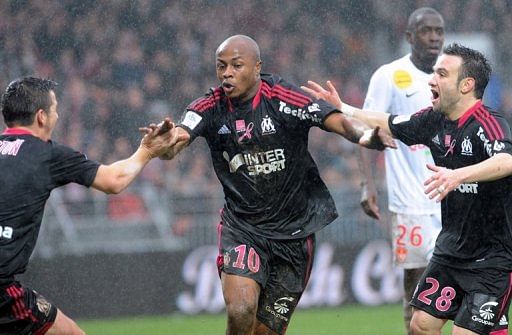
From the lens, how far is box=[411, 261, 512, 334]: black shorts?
21.5 ft

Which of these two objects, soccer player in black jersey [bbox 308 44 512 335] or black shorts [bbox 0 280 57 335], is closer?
black shorts [bbox 0 280 57 335]

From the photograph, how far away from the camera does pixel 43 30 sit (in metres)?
14.2

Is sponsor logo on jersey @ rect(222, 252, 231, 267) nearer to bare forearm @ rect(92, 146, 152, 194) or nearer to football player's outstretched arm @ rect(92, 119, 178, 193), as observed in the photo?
football player's outstretched arm @ rect(92, 119, 178, 193)

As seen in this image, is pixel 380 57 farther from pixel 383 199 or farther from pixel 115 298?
pixel 115 298

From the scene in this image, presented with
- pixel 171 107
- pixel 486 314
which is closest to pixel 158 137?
pixel 486 314

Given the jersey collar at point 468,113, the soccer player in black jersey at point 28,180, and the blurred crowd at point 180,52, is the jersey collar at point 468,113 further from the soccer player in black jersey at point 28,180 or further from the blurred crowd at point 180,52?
the blurred crowd at point 180,52

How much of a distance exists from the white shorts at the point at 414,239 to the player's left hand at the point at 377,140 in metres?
2.19

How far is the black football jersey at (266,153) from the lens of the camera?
7242 mm

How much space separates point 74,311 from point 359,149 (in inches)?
192

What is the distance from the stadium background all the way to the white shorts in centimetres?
423

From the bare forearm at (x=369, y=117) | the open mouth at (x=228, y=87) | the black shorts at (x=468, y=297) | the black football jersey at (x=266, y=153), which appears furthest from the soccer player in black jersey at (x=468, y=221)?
the open mouth at (x=228, y=87)

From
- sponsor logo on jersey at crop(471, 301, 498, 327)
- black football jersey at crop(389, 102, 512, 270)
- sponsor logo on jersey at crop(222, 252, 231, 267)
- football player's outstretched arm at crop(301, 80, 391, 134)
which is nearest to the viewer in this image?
sponsor logo on jersey at crop(471, 301, 498, 327)

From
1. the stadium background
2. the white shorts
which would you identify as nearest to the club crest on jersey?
the white shorts

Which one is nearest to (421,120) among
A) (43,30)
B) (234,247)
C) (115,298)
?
(234,247)
